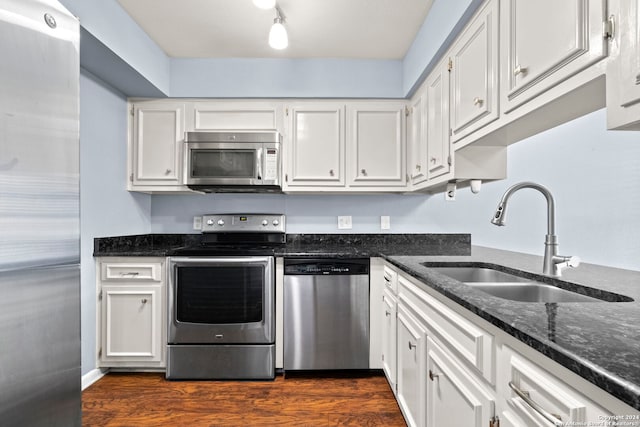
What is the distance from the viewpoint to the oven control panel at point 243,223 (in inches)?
113

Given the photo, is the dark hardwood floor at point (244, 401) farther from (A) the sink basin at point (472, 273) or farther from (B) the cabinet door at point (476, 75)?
(B) the cabinet door at point (476, 75)

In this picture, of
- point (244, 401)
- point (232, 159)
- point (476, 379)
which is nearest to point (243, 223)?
point (232, 159)

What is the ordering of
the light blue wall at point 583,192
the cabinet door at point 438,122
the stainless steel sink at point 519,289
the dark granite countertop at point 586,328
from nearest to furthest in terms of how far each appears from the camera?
the dark granite countertop at point 586,328, the stainless steel sink at point 519,289, the light blue wall at point 583,192, the cabinet door at point 438,122

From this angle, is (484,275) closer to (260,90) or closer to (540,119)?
(540,119)

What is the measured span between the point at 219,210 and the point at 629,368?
2.82 m

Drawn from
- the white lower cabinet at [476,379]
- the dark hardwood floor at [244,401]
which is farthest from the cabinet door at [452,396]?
the dark hardwood floor at [244,401]

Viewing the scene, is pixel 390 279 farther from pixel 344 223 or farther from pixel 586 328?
pixel 586 328

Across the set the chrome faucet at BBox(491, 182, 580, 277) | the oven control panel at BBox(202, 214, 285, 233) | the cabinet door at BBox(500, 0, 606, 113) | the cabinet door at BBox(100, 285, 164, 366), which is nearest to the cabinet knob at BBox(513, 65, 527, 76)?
the cabinet door at BBox(500, 0, 606, 113)

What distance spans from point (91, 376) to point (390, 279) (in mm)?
2134

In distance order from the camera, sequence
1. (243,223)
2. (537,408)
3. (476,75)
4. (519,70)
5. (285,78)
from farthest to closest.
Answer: (243,223), (285,78), (476,75), (519,70), (537,408)

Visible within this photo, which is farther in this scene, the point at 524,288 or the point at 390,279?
the point at 390,279

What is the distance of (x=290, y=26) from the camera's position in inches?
87.9

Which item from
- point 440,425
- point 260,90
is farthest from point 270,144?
point 440,425

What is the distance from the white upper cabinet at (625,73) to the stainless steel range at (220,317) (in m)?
1.95
